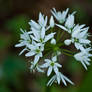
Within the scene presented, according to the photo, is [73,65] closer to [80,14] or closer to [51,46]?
[80,14]

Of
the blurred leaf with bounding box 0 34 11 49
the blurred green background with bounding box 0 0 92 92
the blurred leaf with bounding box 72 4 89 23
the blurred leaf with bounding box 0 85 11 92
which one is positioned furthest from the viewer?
the blurred leaf with bounding box 72 4 89 23

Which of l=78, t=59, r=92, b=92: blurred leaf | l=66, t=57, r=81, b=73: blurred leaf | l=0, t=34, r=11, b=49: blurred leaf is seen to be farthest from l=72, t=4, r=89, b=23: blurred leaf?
l=78, t=59, r=92, b=92: blurred leaf

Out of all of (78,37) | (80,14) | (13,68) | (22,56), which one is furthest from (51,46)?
(80,14)

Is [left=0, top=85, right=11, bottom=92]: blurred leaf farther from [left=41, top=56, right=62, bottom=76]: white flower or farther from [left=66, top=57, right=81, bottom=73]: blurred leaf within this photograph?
[left=41, top=56, right=62, bottom=76]: white flower

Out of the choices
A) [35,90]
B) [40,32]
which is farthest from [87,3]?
[40,32]

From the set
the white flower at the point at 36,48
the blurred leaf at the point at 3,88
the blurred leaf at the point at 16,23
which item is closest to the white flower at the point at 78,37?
the white flower at the point at 36,48

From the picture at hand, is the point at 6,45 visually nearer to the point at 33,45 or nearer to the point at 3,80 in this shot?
the point at 3,80

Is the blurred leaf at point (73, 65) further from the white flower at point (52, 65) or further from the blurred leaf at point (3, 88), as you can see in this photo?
the white flower at point (52, 65)

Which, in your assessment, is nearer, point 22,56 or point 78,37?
point 78,37
